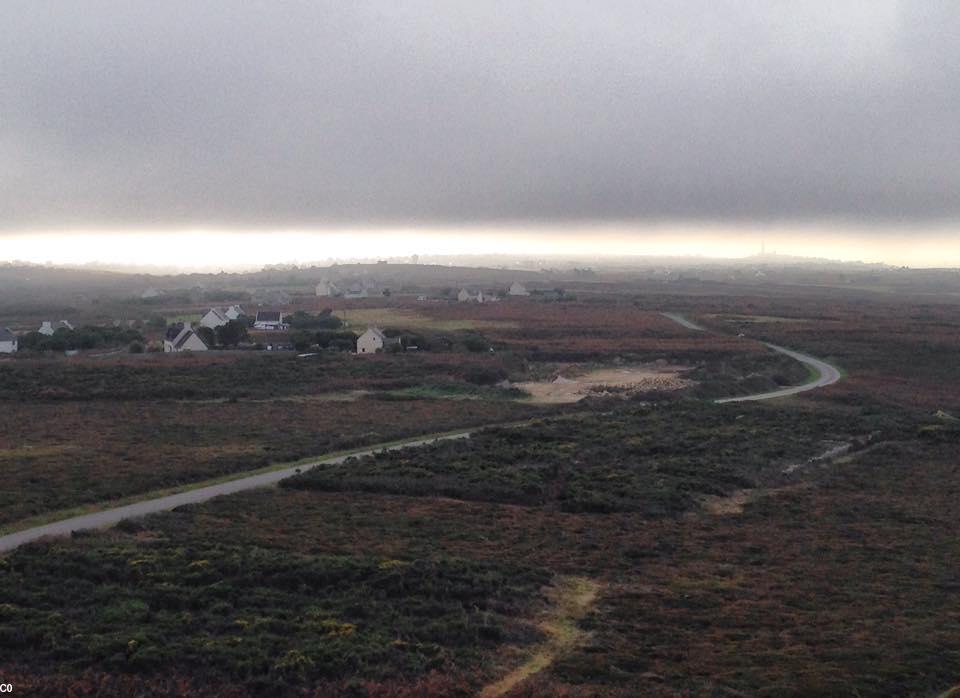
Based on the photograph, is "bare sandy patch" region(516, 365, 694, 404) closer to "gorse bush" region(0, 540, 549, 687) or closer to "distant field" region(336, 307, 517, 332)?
"distant field" region(336, 307, 517, 332)

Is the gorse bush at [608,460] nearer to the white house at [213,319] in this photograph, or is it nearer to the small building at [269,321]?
the white house at [213,319]

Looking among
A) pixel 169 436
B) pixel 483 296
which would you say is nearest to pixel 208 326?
pixel 169 436

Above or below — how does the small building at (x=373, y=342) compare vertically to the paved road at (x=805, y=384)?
above

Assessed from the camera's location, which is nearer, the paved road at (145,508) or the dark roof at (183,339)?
the paved road at (145,508)

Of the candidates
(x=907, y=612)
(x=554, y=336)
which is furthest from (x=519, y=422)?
(x=554, y=336)

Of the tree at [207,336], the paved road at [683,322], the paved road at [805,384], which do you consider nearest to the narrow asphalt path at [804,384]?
the paved road at [805,384]

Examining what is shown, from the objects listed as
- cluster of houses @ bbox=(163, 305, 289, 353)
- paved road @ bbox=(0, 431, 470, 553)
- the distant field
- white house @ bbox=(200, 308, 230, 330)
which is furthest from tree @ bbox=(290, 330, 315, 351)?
paved road @ bbox=(0, 431, 470, 553)
